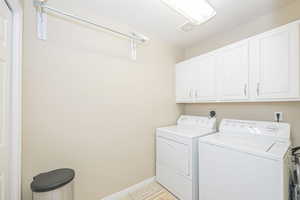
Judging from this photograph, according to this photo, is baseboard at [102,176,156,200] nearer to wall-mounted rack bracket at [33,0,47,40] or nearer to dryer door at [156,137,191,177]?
dryer door at [156,137,191,177]

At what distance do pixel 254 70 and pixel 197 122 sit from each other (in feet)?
3.75

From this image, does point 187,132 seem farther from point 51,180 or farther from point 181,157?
point 51,180

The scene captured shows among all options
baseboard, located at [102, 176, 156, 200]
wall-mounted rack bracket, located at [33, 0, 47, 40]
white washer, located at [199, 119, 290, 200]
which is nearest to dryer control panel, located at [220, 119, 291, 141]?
white washer, located at [199, 119, 290, 200]

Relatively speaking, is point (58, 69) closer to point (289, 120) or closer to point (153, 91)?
point (153, 91)

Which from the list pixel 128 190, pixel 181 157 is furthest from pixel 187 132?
pixel 128 190

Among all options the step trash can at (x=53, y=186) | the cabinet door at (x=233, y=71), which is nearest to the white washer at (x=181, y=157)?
the cabinet door at (x=233, y=71)

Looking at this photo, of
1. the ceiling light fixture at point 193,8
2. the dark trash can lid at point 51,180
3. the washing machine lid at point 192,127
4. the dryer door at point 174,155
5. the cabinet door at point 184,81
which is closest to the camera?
the dark trash can lid at point 51,180

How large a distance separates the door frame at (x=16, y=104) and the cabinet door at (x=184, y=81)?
2191mm

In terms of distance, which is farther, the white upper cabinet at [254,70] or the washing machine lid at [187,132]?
the washing machine lid at [187,132]

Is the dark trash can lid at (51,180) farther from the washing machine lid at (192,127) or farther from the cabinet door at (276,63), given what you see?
the cabinet door at (276,63)

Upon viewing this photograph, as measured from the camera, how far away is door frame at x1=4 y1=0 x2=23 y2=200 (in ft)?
3.76

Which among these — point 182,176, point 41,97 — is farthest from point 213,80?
point 41,97

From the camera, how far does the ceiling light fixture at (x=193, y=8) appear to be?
1267 mm

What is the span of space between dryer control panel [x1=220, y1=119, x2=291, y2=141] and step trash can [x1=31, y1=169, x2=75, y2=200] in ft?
6.60
